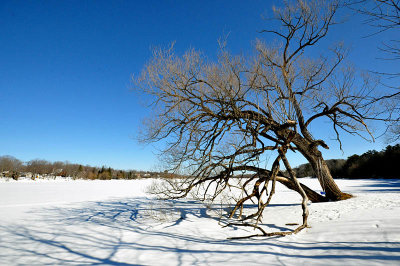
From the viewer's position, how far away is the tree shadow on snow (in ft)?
12.2

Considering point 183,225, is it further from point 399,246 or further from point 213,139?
point 399,246

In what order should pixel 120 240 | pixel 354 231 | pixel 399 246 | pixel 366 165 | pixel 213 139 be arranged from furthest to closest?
pixel 366 165, pixel 213 139, pixel 120 240, pixel 354 231, pixel 399 246

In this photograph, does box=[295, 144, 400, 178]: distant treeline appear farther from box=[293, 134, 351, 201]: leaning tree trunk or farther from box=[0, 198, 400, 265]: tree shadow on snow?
box=[0, 198, 400, 265]: tree shadow on snow

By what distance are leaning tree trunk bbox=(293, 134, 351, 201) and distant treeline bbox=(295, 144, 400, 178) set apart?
3113 cm

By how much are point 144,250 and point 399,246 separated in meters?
4.75

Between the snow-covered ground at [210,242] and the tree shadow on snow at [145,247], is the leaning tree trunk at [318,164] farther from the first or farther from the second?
the tree shadow on snow at [145,247]

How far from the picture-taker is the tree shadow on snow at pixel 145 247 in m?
3.71

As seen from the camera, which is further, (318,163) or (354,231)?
(318,163)

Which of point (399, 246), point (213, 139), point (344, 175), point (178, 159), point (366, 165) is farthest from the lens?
point (344, 175)

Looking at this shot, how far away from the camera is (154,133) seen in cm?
714

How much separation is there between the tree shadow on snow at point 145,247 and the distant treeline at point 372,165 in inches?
1424

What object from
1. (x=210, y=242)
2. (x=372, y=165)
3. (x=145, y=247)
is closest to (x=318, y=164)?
(x=210, y=242)

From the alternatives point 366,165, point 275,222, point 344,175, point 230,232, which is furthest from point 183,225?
point 344,175

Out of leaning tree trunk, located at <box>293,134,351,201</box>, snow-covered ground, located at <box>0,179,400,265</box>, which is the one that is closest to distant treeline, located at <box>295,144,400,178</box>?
leaning tree trunk, located at <box>293,134,351,201</box>
